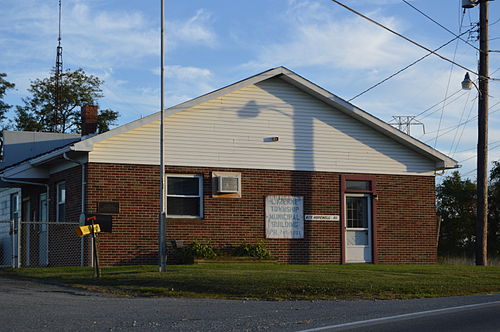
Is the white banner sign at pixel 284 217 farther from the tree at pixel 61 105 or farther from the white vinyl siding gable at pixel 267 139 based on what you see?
the tree at pixel 61 105

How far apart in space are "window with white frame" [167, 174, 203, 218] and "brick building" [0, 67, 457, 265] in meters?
0.03

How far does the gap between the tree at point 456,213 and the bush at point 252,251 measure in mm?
19240

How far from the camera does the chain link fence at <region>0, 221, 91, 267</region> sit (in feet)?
68.6

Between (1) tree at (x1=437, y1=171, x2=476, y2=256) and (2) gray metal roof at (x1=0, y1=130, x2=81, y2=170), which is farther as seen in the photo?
(1) tree at (x1=437, y1=171, x2=476, y2=256)

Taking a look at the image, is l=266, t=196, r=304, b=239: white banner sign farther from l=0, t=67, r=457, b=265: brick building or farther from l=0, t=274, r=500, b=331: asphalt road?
l=0, t=274, r=500, b=331: asphalt road

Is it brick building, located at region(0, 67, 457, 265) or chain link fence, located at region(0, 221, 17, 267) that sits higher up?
brick building, located at region(0, 67, 457, 265)

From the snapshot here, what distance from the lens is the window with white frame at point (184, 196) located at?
2169cm

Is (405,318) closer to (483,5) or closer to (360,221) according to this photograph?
(360,221)

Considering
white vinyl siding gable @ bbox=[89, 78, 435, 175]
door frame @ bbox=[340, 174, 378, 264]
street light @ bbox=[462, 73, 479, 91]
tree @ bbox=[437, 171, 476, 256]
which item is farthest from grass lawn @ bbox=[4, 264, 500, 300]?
tree @ bbox=[437, 171, 476, 256]

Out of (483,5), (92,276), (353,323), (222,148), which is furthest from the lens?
(483,5)

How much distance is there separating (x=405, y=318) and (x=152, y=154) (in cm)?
1219

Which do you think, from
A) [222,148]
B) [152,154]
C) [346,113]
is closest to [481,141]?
[346,113]

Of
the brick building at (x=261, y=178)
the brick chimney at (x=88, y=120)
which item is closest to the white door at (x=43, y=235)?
the brick building at (x=261, y=178)

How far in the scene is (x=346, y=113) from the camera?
2380 cm
